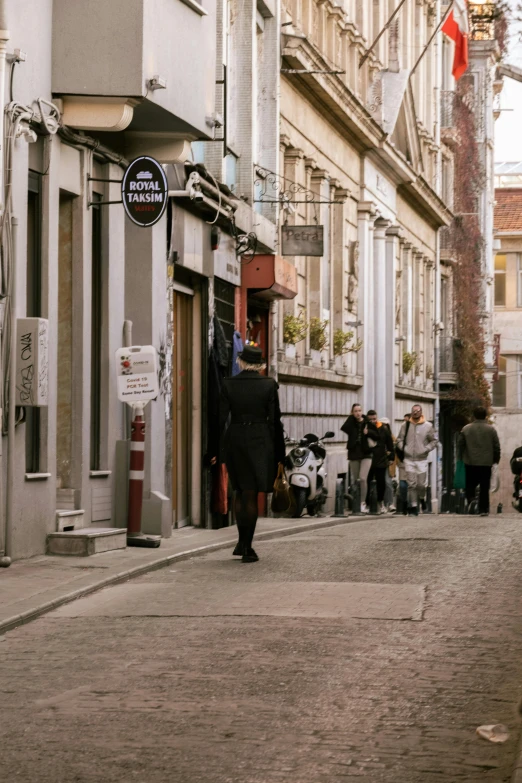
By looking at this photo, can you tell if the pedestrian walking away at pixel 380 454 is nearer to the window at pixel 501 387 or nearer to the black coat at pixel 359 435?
the black coat at pixel 359 435

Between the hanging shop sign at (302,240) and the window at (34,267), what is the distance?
1220 centimetres

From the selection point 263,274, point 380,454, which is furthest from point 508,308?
point 263,274

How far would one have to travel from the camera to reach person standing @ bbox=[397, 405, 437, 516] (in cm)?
2908

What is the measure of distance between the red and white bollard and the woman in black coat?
1535 millimetres

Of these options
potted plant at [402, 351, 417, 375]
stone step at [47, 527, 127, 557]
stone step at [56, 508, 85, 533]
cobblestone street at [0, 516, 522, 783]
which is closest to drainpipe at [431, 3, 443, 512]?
potted plant at [402, 351, 417, 375]

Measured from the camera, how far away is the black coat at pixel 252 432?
1484cm

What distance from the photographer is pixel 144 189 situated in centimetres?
1650

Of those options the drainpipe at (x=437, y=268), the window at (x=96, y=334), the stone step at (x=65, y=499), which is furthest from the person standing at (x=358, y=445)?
the drainpipe at (x=437, y=268)

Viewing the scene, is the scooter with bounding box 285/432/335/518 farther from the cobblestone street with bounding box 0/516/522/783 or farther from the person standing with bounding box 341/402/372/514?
the cobblestone street with bounding box 0/516/522/783

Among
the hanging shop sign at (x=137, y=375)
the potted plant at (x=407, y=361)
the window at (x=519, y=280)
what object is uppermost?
the window at (x=519, y=280)

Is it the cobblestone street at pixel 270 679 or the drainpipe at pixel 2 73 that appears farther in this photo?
the drainpipe at pixel 2 73

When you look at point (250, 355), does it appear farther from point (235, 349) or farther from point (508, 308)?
point (508, 308)

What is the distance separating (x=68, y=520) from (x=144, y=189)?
133 inches

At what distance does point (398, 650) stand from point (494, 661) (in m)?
0.56
